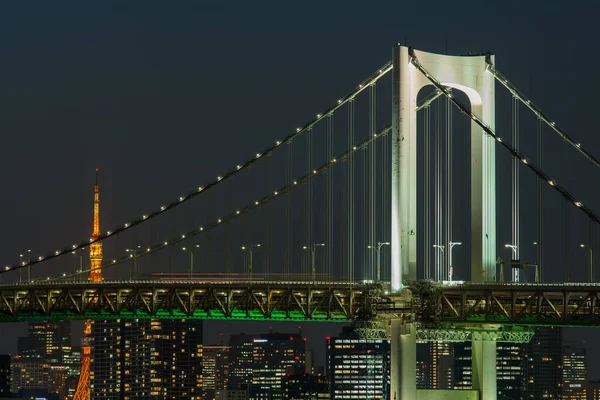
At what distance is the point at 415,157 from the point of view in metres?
95.2

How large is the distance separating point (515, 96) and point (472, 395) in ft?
52.8

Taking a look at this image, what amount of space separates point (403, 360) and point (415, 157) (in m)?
10.2

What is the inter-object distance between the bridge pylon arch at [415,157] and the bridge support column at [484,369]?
3707mm

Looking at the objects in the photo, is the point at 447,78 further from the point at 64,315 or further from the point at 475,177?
the point at 64,315

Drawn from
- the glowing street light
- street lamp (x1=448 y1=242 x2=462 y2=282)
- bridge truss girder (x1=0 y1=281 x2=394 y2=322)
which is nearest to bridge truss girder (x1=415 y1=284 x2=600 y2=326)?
street lamp (x1=448 y1=242 x2=462 y2=282)

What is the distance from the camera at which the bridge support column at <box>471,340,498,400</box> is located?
97812mm

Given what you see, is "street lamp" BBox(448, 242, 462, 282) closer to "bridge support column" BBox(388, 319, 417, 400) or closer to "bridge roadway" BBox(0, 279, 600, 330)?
"bridge roadway" BBox(0, 279, 600, 330)

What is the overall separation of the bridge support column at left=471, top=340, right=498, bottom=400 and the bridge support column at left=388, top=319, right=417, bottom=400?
408 centimetres

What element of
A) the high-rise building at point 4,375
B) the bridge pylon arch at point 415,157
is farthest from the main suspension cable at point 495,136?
the high-rise building at point 4,375

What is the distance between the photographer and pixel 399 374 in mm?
94938

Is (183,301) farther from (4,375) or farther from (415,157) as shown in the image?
(4,375)

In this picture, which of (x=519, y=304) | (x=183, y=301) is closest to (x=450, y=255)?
(x=519, y=304)

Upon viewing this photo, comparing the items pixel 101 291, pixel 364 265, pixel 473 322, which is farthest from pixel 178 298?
pixel 473 322

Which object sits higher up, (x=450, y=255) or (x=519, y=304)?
(x=450, y=255)
